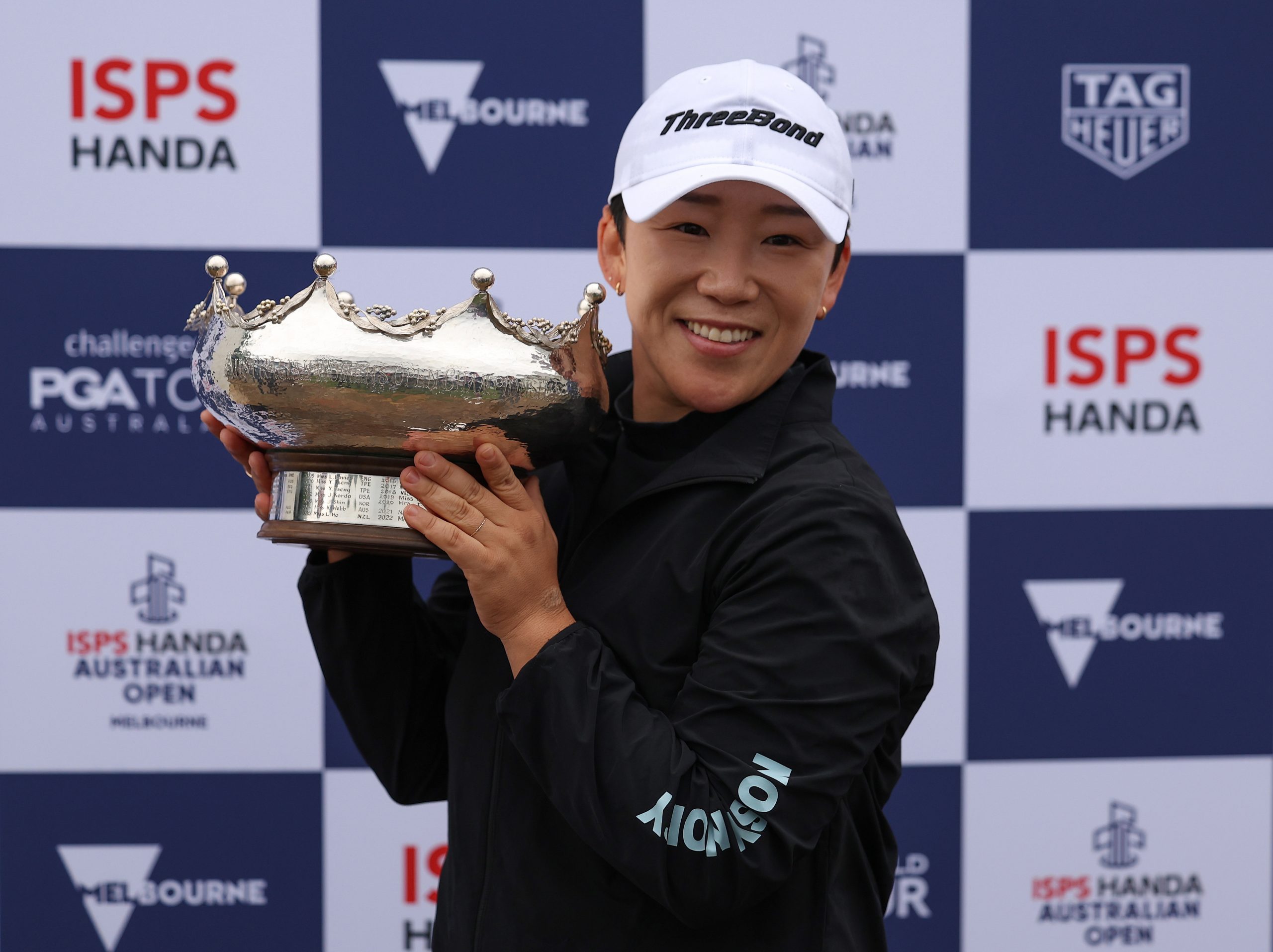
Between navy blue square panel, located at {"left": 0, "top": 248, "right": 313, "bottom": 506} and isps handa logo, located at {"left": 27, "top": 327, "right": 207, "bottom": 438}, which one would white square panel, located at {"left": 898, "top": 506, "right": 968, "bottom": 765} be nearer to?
navy blue square panel, located at {"left": 0, "top": 248, "right": 313, "bottom": 506}

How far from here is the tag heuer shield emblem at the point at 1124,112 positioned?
197 centimetres

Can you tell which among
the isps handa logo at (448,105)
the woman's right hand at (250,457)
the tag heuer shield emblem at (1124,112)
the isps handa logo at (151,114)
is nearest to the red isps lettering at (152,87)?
the isps handa logo at (151,114)

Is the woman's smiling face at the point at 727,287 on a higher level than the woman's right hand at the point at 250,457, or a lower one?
higher

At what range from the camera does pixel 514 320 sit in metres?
0.83

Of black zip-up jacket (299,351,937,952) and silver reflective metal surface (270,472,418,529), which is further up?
silver reflective metal surface (270,472,418,529)

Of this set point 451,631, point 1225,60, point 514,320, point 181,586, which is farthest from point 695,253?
point 1225,60

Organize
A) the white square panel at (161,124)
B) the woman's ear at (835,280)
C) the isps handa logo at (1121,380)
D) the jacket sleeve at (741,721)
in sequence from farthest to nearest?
the isps handa logo at (1121,380) < the white square panel at (161,124) < the woman's ear at (835,280) < the jacket sleeve at (741,721)

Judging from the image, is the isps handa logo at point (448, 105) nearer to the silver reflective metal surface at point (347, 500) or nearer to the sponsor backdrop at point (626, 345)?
the sponsor backdrop at point (626, 345)

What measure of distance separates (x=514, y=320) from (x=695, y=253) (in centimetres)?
19

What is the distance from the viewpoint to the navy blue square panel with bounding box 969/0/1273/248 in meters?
1.96

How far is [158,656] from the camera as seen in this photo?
1.96 meters

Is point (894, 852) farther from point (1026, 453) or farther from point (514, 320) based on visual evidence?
point (1026, 453)

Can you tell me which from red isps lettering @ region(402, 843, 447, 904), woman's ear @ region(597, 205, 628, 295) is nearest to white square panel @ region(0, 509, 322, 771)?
red isps lettering @ region(402, 843, 447, 904)

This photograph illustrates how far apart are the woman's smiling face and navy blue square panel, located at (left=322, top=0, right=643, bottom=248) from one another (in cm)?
100
